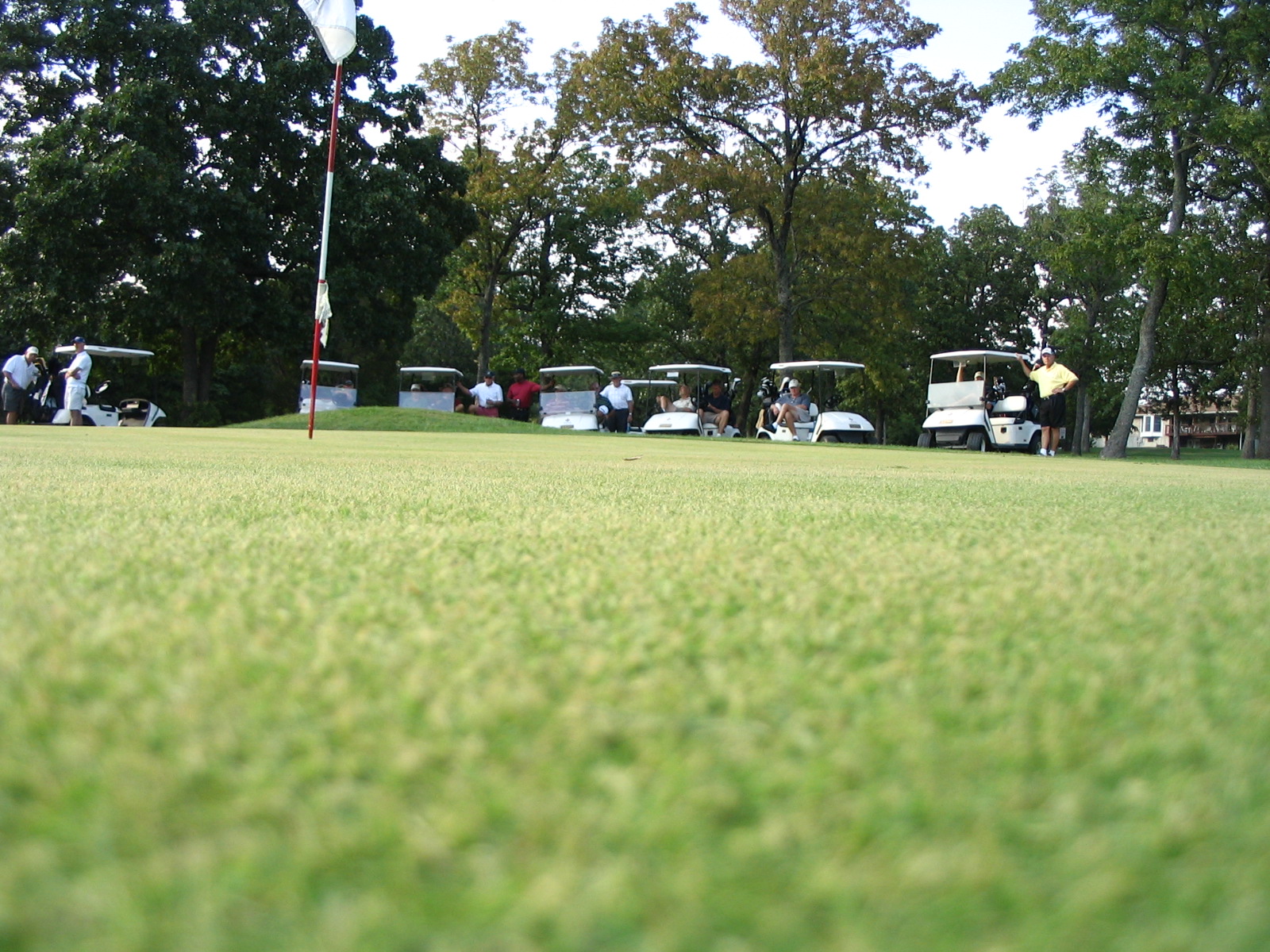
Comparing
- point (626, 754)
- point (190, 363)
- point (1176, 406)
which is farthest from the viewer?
point (1176, 406)

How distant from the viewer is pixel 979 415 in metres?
22.8

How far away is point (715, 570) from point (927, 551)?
572 millimetres

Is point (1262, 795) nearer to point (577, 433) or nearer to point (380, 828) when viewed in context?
point (380, 828)

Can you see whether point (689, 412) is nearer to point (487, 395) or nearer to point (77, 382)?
point (487, 395)

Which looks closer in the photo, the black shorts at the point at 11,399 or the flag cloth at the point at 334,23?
the flag cloth at the point at 334,23

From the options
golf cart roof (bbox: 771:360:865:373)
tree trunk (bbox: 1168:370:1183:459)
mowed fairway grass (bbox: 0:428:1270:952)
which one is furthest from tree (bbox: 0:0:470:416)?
tree trunk (bbox: 1168:370:1183:459)

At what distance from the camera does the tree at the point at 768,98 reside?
27984 millimetres

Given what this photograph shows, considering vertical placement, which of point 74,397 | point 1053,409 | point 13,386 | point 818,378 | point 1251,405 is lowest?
point 74,397

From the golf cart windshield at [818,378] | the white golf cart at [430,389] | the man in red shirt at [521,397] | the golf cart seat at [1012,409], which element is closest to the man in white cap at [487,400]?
the man in red shirt at [521,397]

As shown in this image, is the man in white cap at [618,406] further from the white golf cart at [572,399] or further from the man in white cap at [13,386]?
the man in white cap at [13,386]

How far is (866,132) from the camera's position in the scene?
29.1 m

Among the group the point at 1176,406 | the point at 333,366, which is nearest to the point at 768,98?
the point at 333,366

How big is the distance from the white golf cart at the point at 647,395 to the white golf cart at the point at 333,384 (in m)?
8.24

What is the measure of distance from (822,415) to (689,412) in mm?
3762
